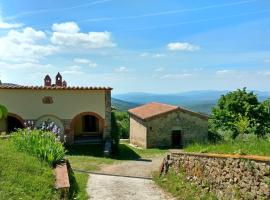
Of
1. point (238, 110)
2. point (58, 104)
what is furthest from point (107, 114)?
point (238, 110)

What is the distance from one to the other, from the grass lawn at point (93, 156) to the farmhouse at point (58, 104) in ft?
4.84

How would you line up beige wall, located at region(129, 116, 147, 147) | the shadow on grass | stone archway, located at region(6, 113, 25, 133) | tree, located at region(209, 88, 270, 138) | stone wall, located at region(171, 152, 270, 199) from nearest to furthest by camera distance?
stone wall, located at region(171, 152, 270, 199), the shadow on grass, stone archway, located at region(6, 113, 25, 133), beige wall, located at region(129, 116, 147, 147), tree, located at region(209, 88, 270, 138)

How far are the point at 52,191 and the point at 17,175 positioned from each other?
90 cm

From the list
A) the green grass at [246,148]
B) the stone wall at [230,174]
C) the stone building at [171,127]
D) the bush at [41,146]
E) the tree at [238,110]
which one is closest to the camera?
the stone wall at [230,174]

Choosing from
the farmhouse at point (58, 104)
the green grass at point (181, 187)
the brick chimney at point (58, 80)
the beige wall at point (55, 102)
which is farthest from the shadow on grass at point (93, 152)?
the green grass at point (181, 187)

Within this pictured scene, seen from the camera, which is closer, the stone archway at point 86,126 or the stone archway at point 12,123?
the stone archway at point 12,123

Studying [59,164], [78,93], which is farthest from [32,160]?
[78,93]

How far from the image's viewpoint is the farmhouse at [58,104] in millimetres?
25219

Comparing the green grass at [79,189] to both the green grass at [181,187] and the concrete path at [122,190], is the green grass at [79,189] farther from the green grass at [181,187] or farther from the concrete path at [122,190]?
the green grass at [181,187]

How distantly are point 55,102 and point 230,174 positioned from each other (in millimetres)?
17737

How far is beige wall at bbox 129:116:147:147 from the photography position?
32.3m

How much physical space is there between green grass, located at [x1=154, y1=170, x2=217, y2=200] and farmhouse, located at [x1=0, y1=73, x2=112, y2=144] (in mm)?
11230

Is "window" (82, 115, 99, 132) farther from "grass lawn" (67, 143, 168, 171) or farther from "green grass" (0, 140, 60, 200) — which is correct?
"green grass" (0, 140, 60, 200)

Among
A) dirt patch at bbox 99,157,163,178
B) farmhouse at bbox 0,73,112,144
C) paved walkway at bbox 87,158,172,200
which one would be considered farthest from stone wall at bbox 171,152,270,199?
farmhouse at bbox 0,73,112,144
